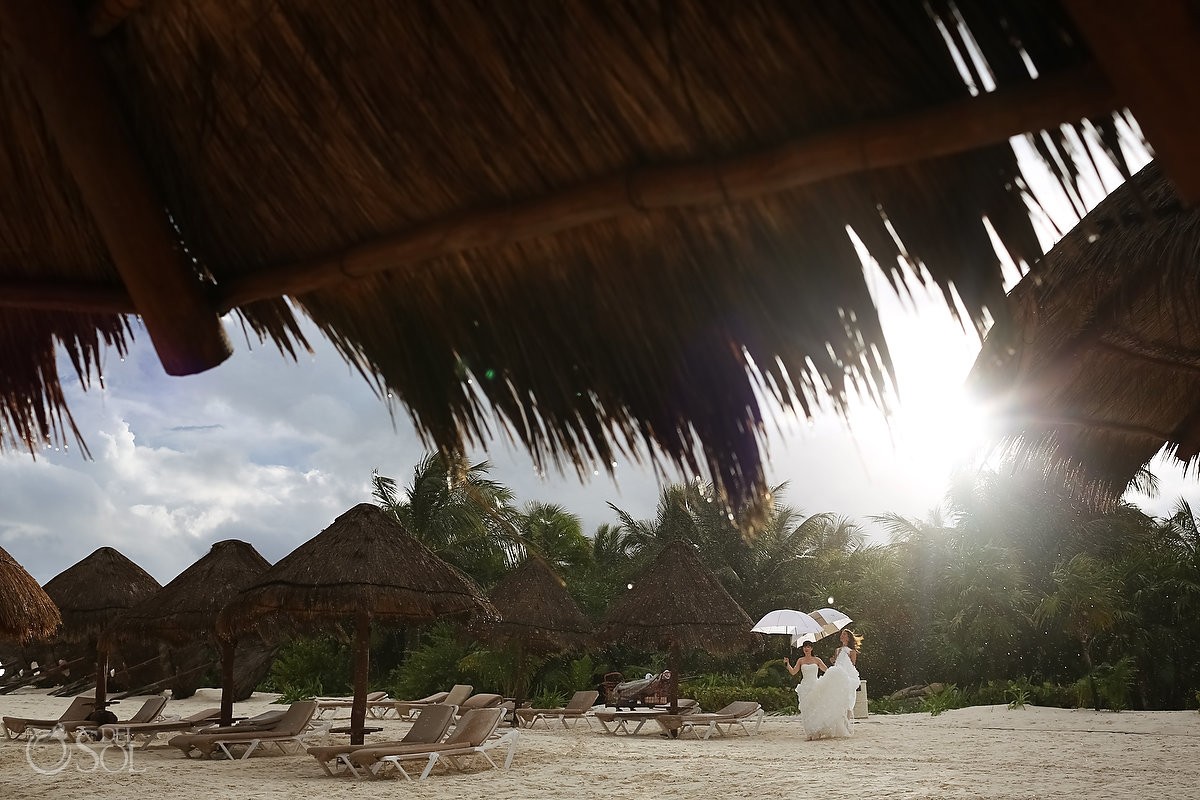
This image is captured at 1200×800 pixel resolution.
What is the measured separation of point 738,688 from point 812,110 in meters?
19.2

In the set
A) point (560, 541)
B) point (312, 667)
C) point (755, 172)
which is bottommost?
point (312, 667)

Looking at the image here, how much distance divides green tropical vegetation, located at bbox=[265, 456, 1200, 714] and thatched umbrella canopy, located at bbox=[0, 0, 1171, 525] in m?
12.6

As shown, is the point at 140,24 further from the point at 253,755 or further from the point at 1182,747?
the point at 1182,747

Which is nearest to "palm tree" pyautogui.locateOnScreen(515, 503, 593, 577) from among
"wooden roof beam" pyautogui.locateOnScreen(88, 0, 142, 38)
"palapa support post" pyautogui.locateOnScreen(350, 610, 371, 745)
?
"palapa support post" pyautogui.locateOnScreen(350, 610, 371, 745)

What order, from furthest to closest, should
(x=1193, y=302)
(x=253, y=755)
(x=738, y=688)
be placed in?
1. (x=738, y=688)
2. (x=253, y=755)
3. (x=1193, y=302)

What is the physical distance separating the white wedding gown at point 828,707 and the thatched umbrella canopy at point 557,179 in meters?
11.8

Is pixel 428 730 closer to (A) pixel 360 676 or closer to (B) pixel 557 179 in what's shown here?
(A) pixel 360 676

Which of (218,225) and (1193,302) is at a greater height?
(218,225)

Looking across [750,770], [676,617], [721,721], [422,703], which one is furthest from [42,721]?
[750,770]

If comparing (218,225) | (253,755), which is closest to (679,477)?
(218,225)

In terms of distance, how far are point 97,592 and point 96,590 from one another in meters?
0.06

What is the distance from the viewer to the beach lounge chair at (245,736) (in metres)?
9.89

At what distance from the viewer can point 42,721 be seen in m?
12.5

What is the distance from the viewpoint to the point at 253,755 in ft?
34.6
